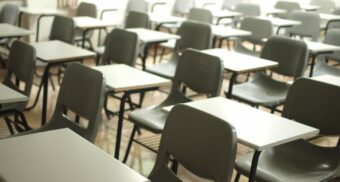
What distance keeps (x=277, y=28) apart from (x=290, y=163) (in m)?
3.59

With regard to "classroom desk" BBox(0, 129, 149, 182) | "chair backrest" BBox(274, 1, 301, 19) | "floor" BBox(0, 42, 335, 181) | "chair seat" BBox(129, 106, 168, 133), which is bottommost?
"floor" BBox(0, 42, 335, 181)

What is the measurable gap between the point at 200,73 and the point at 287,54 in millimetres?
1019

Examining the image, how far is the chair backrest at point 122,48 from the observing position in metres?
3.34

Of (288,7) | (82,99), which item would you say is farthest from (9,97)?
(288,7)

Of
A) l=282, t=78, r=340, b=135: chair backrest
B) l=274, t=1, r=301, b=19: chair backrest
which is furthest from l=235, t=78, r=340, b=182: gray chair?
l=274, t=1, r=301, b=19: chair backrest

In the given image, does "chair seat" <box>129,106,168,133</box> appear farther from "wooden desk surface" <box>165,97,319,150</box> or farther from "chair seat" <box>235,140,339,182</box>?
"chair seat" <box>235,140,339,182</box>

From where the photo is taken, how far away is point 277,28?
549 centimetres

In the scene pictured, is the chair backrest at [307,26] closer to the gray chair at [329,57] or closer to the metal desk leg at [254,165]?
the gray chair at [329,57]

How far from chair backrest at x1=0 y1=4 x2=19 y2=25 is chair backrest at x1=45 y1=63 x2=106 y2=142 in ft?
9.36

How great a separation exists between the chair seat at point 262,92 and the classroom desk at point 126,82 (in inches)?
32.3

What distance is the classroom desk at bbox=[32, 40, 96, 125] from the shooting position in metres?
3.02

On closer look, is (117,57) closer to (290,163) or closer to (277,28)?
(290,163)

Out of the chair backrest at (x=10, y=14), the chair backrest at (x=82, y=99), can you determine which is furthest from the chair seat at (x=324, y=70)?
the chair backrest at (x=10, y=14)

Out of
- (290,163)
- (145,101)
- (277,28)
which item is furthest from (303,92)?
(277,28)
